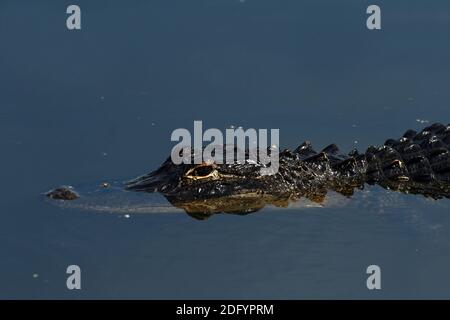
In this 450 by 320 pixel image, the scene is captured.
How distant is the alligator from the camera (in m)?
11.6

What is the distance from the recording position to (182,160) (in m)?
11.6

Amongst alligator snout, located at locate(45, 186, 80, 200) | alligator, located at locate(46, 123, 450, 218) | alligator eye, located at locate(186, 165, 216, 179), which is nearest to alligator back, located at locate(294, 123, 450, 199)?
alligator, located at locate(46, 123, 450, 218)

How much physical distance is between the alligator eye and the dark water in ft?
1.71

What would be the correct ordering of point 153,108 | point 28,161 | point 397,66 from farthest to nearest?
point 397,66
point 153,108
point 28,161

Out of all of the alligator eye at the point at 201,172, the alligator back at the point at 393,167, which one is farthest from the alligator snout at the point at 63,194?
the alligator back at the point at 393,167

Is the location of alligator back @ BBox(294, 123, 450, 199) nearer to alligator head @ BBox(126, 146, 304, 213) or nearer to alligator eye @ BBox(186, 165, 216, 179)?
alligator head @ BBox(126, 146, 304, 213)

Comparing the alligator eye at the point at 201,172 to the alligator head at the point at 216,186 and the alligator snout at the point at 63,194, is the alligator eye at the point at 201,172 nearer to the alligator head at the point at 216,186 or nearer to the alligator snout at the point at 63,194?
the alligator head at the point at 216,186

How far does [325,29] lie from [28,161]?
6.10 m

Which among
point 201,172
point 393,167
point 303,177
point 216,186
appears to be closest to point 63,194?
point 201,172

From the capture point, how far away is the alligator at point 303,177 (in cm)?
1158

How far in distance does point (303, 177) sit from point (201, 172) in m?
1.38

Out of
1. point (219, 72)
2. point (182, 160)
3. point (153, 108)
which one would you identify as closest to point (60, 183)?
point (182, 160)

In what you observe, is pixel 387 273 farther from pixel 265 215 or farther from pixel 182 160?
pixel 182 160

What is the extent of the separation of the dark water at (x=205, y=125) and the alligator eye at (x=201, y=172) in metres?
0.52
